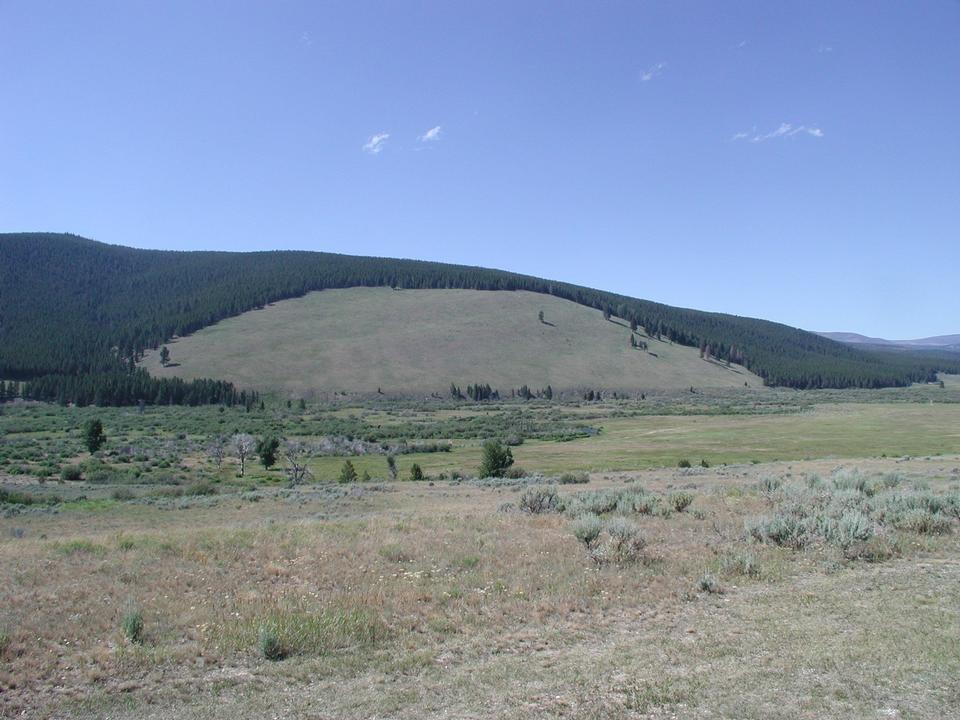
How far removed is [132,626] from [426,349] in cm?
13587

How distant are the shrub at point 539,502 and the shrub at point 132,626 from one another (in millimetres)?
10268

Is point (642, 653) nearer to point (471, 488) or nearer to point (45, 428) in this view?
point (471, 488)

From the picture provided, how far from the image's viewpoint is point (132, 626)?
7.61 metres

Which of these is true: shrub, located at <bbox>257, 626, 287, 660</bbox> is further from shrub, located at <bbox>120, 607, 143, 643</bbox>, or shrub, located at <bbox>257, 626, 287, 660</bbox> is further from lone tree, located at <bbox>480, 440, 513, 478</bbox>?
lone tree, located at <bbox>480, 440, 513, 478</bbox>

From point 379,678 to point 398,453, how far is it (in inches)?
Answer: 2084

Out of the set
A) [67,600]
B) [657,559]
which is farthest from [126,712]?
[657,559]

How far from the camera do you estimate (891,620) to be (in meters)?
7.20

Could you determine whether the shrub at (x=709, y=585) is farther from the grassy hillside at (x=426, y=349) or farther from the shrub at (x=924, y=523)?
the grassy hillside at (x=426, y=349)

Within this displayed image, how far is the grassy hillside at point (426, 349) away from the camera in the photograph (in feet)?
424

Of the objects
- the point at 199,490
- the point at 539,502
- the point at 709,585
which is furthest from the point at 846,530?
the point at 199,490

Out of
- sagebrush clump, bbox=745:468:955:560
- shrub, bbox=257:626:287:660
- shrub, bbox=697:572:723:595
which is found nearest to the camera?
shrub, bbox=257:626:287:660

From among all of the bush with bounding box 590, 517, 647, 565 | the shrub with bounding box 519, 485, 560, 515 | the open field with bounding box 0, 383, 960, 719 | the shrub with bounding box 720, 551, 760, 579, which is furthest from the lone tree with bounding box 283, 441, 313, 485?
the shrub with bounding box 720, 551, 760, 579

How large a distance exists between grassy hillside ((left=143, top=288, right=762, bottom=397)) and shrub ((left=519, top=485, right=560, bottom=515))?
10759 centimetres

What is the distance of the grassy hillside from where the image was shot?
5084 inches
